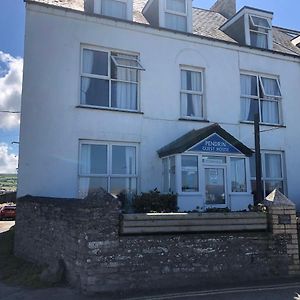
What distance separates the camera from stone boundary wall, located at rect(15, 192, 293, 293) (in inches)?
283

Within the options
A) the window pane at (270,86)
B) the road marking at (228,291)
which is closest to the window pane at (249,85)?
the window pane at (270,86)

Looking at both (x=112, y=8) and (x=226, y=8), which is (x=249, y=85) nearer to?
(x=226, y=8)

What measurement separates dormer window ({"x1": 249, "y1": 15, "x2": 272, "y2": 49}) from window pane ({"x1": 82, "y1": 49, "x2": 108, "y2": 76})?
Result: 6529mm

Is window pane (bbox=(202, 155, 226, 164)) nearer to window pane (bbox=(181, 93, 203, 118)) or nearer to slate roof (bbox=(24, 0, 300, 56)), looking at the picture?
window pane (bbox=(181, 93, 203, 118))

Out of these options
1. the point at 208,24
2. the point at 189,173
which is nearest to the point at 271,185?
the point at 189,173

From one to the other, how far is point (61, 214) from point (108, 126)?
194 inches

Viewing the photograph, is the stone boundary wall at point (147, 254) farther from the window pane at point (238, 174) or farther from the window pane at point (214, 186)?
the window pane at point (238, 174)

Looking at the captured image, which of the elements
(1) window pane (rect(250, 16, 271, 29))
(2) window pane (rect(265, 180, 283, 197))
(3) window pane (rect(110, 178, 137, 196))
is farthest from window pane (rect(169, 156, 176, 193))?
(1) window pane (rect(250, 16, 271, 29))

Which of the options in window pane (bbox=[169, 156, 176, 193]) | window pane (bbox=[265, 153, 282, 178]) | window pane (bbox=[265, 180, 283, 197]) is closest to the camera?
window pane (bbox=[169, 156, 176, 193])

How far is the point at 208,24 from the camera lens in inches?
669

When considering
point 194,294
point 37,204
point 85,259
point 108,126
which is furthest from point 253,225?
point 108,126

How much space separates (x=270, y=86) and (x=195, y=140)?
17.5 ft

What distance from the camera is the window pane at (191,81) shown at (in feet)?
47.5

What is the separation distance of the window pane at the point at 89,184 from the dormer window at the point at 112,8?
5.75 m
